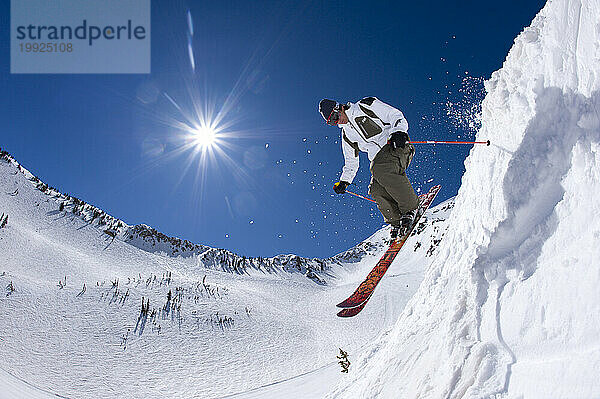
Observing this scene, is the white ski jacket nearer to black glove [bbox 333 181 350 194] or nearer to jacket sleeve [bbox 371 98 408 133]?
jacket sleeve [bbox 371 98 408 133]

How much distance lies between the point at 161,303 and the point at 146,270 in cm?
508

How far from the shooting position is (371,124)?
5770mm

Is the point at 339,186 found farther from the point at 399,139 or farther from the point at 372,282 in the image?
the point at 372,282

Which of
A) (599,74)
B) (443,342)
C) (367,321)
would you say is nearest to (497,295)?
(443,342)

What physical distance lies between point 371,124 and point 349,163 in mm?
1032

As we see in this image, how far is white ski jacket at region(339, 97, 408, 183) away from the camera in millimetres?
5617

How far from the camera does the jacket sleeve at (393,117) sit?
18.3ft

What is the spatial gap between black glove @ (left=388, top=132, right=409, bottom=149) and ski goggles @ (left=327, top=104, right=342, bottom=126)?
117 centimetres

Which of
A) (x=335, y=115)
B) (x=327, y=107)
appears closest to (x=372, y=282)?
(x=335, y=115)

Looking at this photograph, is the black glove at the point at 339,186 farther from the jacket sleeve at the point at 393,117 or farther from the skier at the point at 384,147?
the jacket sleeve at the point at 393,117

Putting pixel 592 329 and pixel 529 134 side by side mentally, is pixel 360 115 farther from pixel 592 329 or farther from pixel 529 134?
pixel 592 329

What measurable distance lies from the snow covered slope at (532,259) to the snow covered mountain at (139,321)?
413 cm

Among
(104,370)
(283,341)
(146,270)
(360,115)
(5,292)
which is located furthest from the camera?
(146,270)

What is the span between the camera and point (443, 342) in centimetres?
232
